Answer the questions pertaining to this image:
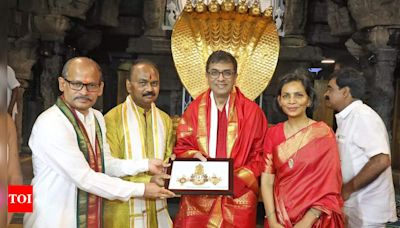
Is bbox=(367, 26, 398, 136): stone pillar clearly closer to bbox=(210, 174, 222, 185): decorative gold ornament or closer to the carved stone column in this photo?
bbox=(210, 174, 222, 185): decorative gold ornament

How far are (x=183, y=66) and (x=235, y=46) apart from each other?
15.9 inches

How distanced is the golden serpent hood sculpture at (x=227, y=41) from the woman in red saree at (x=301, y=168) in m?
0.87

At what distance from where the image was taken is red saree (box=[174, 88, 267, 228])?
82.4 inches

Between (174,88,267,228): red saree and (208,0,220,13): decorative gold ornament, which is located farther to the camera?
(208,0,220,13): decorative gold ornament

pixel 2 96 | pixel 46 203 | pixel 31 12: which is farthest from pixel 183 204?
pixel 31 12

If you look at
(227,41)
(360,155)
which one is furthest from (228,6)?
(360,155)

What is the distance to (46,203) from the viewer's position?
1708 millimetres

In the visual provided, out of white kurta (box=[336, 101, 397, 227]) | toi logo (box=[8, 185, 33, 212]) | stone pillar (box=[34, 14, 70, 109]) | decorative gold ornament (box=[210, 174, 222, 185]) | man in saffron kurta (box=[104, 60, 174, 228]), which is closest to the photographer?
toi logo (box=[8, 185, 33, 212])

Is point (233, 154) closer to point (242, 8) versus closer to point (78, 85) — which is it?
point (78, 85)

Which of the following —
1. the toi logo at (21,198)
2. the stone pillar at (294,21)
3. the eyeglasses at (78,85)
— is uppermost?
the stone pillar at (294,21)

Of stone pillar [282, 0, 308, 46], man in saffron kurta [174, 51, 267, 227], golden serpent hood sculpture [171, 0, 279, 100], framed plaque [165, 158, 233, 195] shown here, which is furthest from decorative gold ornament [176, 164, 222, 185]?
stone pillar [282, 0, 308, 46]

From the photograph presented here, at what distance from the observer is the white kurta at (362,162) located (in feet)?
6.61

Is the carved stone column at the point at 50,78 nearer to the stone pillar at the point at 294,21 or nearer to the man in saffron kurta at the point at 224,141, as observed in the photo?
the stone pillar at the point at 294,21

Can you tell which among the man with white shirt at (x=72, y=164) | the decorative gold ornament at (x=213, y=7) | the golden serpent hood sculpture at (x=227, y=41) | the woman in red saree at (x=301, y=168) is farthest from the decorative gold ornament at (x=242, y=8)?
the man with white shirt at (x=72, y=164)
